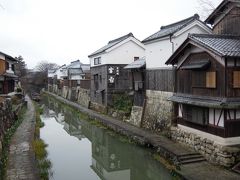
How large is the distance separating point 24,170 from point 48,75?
80082 mm

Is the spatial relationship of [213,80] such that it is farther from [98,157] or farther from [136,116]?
[136,116]

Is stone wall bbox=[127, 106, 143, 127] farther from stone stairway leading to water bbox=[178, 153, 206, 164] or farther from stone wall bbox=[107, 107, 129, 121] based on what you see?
stone stairway leading to water bbox=[178, 153, 206, 164]

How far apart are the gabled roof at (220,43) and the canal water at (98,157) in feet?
20.2

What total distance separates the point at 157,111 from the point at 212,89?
7043 millimetres

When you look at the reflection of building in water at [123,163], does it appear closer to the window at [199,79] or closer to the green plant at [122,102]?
the window at [199,79]

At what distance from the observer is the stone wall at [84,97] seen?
37.9 m

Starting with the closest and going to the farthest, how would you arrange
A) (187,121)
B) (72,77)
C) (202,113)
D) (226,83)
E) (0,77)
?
(226,83) → (202,113) → (187,121) → (0,77) → (72,77)

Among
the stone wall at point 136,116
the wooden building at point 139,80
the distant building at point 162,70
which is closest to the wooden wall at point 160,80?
the distant building at point 162,70

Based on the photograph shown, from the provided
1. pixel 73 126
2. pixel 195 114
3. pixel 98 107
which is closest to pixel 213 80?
pixel 195 114

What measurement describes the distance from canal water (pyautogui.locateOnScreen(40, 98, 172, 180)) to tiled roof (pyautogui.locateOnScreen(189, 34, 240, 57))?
6.19 meters

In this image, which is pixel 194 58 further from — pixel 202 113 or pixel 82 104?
pixel 82 104

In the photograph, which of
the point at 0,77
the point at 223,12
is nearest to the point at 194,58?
the point at 223,12

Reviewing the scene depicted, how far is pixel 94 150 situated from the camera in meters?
19.7

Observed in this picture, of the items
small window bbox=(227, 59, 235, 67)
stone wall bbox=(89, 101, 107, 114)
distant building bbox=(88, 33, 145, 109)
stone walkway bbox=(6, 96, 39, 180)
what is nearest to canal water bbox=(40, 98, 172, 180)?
stone walkway bbox=(6, 96, 39, 180)
